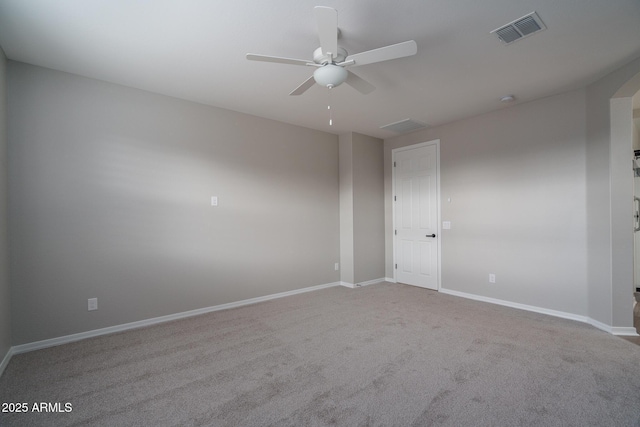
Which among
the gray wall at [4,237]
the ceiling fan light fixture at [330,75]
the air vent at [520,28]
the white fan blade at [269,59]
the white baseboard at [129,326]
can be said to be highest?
the air vent at [520,28]

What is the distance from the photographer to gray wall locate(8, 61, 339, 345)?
9.02 feet

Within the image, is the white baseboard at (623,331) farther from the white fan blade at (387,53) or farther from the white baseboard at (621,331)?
the white fan blade at (387,53)

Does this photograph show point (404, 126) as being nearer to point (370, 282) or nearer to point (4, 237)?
point (370, 282)

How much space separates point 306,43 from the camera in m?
2.43

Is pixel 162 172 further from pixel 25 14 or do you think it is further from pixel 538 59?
pixel 538 59

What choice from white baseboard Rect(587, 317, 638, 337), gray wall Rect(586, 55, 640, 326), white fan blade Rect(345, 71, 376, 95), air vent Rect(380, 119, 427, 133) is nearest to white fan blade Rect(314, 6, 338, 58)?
white fan blade Rect(345, 71, 376, 95)

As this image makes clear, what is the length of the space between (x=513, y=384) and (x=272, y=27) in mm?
3085

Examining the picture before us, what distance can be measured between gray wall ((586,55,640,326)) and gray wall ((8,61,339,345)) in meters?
3.49

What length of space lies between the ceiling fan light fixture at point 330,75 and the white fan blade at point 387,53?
10cm

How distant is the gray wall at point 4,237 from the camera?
8.00 ft

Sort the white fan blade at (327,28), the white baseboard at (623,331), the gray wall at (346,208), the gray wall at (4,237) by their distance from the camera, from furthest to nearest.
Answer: the gray wall at (346,208), the white baseboard at (623,331), the gray wall at (4,237), the white fan blade at (327,28)

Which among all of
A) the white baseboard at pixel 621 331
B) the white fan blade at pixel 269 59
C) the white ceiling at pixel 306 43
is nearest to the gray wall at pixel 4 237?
the white ceiling at pixel 306 43

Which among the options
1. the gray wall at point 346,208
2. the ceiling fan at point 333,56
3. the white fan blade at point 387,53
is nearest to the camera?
the ceiling fan at point 333,56

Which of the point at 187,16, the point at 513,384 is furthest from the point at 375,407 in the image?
the point at 187,16
